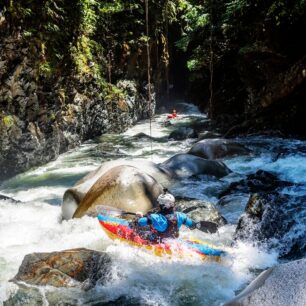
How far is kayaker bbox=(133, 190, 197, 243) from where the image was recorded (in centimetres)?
536

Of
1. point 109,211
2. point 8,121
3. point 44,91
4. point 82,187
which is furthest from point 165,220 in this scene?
point 44,91

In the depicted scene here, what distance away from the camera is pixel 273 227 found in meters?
5.89

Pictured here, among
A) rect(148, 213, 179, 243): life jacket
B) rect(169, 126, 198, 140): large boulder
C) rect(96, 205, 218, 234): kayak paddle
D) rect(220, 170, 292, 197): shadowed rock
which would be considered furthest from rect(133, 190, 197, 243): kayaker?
rect(169, 126, 198, 140): large boulder

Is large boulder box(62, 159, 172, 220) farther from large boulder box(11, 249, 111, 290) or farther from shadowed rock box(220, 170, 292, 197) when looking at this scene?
large boulder box(11, 249, 111, 290)

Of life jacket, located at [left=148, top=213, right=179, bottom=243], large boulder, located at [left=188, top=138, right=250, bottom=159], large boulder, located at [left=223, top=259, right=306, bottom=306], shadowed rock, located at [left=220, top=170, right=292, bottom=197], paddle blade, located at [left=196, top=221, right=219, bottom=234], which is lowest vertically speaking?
shadowed rock, located at [left=220, top=170, right=292, bottom=197]

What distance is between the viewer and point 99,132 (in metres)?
16.0

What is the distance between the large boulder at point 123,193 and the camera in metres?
6.89

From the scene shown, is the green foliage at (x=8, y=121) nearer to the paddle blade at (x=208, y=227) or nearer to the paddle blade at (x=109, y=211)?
the paddle blade at (x=109, y=211)

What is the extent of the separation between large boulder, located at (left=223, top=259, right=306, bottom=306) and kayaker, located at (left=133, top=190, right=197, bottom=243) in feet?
8.43

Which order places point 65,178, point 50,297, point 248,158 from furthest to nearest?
point 248,158 → point 65,178 → point 50,297

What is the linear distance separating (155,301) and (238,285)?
1045mm

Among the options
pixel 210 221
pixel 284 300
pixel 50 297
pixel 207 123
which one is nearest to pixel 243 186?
pixel 210 221

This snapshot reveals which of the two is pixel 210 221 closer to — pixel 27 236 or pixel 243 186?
pixel 243 186

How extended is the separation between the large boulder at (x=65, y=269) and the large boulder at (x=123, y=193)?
1.86 meters
